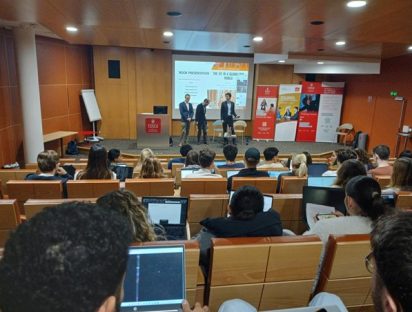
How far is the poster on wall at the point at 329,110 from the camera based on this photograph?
30.4 feet

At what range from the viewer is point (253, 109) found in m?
9.50

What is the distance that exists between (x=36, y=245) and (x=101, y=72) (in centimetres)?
899

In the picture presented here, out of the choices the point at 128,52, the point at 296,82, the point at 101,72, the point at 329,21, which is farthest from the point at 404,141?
the point at 101,72

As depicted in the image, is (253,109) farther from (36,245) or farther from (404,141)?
(36,245)

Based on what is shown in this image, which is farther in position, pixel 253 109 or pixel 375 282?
pixel 253 109

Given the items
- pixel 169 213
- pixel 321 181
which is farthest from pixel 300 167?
pixel 169 213

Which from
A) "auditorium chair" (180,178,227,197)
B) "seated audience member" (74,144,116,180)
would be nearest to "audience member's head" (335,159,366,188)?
"auditorium chair" (180,178,227,197)

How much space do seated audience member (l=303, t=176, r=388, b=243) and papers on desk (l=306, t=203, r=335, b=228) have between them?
0.57 meters

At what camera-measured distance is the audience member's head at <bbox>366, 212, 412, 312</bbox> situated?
65 cm

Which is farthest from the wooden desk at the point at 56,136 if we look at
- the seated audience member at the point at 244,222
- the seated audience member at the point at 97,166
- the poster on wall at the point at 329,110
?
the poster on wall at the point at 329,110

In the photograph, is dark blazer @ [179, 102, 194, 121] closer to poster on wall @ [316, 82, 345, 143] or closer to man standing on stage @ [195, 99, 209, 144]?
man standing on stage @ [195, 99, 209, 144]

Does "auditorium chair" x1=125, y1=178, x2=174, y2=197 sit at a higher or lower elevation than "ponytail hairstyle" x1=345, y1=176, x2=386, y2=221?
lower

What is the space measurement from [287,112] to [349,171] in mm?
7042

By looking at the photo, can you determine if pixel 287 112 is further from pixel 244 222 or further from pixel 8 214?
pixel 8 214
